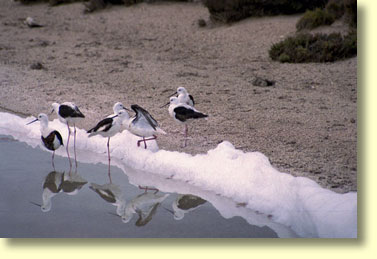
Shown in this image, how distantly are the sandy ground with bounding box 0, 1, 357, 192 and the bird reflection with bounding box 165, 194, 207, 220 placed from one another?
2.49ft

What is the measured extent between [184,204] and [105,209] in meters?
0.53

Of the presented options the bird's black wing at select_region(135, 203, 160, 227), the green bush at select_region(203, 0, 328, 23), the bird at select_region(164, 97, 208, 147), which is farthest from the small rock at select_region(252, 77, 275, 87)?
the green bush at select_region(203, 0, 328, 23)

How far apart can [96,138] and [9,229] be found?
157 centimetres

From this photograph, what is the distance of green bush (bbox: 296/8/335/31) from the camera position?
332 inches

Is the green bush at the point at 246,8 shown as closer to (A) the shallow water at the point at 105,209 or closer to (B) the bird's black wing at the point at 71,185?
(A) the shallow water at the point at 105,209

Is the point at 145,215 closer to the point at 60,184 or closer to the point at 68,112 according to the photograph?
the point at 60,184

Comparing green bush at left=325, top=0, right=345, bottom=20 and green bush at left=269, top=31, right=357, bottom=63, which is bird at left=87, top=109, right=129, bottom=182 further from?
green bush at left=325, top=0, right=345, bottom=20

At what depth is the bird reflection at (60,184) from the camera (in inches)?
177

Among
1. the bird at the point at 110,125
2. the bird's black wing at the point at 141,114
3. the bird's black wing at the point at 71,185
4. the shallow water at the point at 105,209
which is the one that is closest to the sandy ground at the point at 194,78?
the bird's black wing at the point at 141,114

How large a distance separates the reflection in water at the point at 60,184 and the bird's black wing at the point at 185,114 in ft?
3.15

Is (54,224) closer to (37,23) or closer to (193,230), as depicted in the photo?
(193,230)

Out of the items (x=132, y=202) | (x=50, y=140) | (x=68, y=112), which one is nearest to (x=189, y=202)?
(x=132, y=202)

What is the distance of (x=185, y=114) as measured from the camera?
520 cm

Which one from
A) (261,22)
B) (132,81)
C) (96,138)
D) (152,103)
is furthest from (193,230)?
(261,22)
